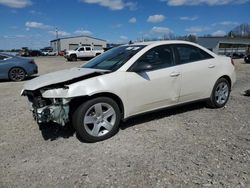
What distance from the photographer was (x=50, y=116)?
14.1 feet

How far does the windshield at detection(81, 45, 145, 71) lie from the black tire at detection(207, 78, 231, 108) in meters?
2.04

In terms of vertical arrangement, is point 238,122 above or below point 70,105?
below

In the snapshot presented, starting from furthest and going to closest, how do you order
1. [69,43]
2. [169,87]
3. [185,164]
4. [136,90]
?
[69,43] → [169,87] → [136,90] → [185,164]

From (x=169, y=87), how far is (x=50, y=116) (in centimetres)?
223

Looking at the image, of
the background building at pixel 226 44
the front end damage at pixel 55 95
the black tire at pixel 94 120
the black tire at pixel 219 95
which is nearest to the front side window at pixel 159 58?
the front end damage at pixel 55 95

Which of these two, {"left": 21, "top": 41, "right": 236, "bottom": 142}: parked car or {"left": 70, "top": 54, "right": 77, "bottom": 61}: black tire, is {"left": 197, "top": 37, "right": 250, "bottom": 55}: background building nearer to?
{"left": 70, "top": 54, "right": 77, "bottom": 61}: black tire

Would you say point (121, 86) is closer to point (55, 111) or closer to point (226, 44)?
point (55, 111)

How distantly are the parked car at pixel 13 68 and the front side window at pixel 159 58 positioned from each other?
9.17 meters

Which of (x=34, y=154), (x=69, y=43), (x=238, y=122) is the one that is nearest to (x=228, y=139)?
(x=238, y=122)

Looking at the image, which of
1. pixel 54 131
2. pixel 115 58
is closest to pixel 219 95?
pixel 115 58

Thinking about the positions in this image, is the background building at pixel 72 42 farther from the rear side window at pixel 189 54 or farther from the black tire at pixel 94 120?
the black tire at pixel 94 120

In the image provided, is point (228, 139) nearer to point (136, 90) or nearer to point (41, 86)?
point (136, 90)

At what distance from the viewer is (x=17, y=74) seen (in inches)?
498

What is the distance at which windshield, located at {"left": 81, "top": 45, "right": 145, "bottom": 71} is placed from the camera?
4922mm
